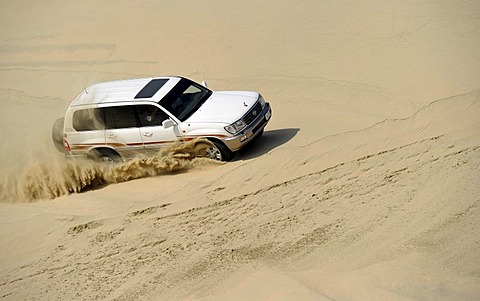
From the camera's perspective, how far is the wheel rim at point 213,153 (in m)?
12.1

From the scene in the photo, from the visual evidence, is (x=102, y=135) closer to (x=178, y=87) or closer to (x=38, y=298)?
(x=178, y=87)

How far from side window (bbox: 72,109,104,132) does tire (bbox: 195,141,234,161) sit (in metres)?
2.03

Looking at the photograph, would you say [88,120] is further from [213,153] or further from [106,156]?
[213,153]

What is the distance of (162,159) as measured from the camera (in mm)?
12352

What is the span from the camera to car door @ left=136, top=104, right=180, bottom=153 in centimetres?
1233

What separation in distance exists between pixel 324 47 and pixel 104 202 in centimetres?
840

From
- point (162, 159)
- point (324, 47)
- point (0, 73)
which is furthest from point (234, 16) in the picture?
point (162, 159)

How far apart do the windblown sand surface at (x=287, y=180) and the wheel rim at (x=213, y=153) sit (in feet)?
0.66

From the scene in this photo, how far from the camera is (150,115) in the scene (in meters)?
12.4

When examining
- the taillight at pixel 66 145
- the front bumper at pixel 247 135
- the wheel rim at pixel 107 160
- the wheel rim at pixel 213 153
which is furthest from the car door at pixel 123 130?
the front bumper at pixel 247 135

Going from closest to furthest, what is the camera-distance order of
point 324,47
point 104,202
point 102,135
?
point 104,202, point 102,135, point 324,47

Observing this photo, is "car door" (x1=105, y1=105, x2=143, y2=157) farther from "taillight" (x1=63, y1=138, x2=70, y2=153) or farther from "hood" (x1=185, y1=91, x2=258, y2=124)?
"hood" (x1=185, y1=91, x2=258, y2=124)

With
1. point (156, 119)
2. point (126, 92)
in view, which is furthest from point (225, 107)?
point (126, 92)

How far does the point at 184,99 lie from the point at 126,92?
1.17 metres
